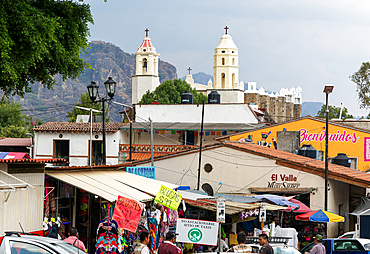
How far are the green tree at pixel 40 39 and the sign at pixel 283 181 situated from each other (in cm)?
1154

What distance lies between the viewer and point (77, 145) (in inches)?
1929

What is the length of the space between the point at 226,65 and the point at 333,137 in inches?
2828

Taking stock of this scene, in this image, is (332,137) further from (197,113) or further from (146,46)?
(146,46)

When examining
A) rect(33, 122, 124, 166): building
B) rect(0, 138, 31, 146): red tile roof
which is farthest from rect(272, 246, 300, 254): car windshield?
rect(33, 122, 124, 166): building

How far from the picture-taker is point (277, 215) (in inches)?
833

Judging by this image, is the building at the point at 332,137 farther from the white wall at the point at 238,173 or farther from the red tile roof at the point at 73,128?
the red tile roof at the point at 73,128

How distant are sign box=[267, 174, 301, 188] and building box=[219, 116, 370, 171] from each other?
876 centimetres

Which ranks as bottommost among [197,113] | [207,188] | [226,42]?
[207,188]

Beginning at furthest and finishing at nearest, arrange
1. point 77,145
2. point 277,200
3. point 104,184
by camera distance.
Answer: point 77,145 < point 277,200 < point 104,184

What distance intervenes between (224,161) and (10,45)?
1361cm

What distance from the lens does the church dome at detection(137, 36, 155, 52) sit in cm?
10700

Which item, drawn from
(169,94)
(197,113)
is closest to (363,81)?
(197,113)

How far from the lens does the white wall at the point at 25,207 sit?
36.4 ft

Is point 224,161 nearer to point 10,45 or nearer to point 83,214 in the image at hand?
point 83,214
